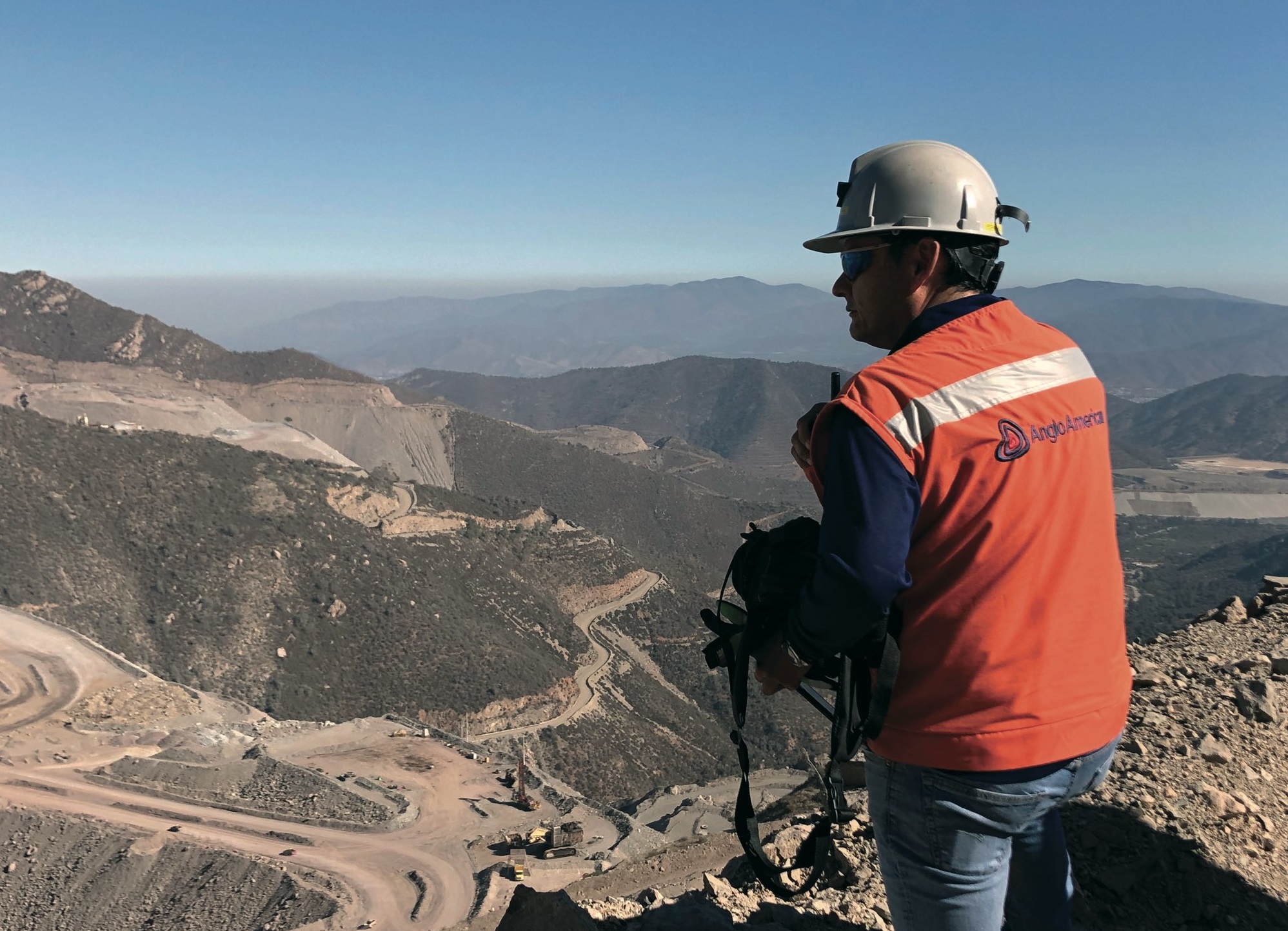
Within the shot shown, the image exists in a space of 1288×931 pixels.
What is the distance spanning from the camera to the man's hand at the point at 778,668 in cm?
283

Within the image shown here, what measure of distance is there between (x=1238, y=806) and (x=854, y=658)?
5.20 metres

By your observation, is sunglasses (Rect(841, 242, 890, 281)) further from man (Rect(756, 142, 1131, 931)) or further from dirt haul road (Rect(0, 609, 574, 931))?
dirt haul road (Rect(0, 609, 574, 931))

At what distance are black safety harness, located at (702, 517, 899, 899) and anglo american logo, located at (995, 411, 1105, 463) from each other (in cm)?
61

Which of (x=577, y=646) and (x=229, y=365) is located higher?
(x=229, y=365)

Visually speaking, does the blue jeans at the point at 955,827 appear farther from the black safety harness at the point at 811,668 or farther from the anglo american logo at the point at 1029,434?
the anglo american logo at the point at 1029,434

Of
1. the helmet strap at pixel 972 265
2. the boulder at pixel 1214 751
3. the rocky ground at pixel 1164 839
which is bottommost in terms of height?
the rocky ground at pixel 1164 839

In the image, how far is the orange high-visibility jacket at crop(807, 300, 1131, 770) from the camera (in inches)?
95.1

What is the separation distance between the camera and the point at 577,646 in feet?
190

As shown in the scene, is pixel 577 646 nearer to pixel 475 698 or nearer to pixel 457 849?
pixel 475 698

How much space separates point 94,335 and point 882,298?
13439cm

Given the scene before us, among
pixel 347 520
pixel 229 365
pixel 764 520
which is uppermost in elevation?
pixel 229 365

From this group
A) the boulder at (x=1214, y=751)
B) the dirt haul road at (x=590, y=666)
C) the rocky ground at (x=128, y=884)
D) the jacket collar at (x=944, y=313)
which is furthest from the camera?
the dirt haul road at (x=590, y=666)

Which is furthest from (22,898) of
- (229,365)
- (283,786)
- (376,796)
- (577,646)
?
(229,365)

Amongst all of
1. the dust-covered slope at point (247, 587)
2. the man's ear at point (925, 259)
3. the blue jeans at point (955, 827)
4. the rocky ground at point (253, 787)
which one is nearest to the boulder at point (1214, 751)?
the blue jeans at point (955, 827)
